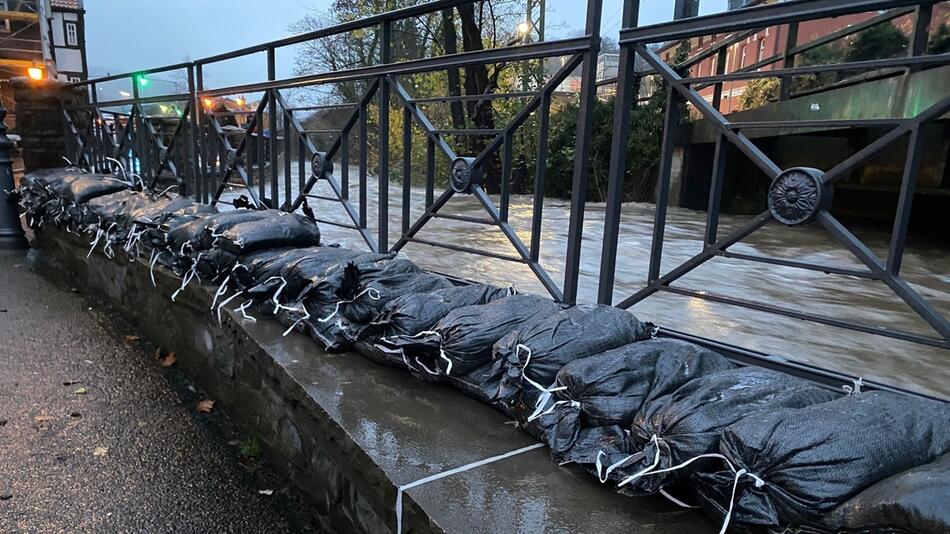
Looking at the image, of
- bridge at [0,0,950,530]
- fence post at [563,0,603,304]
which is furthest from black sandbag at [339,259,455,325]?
fence post at [563,0,603,304]

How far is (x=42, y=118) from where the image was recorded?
721cm

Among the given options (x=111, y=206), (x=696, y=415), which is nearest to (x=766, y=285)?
(x=696, y=415)

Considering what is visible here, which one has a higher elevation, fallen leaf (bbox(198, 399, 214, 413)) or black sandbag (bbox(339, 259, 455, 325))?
black sandbag (bbox(339, 259, 455, 325))

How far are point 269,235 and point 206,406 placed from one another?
88 centimetres

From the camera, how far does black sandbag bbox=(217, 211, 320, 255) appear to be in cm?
283

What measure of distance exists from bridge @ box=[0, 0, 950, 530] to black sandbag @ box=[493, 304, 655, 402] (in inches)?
7.0

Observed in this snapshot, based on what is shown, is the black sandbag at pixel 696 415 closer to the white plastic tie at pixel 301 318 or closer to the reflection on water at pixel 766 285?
the reflection on water at pixel 766 285

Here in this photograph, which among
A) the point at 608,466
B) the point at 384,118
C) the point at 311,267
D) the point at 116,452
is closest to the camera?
the point at 608,466

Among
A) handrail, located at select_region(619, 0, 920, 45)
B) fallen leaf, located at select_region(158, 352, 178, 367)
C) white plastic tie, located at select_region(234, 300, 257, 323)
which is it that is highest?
handrail, located at select_region(619, 0, 920, 45)

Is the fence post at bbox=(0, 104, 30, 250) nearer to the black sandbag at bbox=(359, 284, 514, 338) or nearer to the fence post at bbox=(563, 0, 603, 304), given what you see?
the black sandbag at bbox=(359, 284, 514, 338)

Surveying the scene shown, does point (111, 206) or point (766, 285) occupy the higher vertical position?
point (111, 206)

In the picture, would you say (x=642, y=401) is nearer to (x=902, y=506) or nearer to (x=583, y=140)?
(x=902, y=506)

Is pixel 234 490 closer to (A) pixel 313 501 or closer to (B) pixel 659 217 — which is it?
(A) pixel 313 501

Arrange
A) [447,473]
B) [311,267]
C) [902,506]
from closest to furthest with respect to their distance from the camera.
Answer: [902,506]
[447,473]
[311,267]
